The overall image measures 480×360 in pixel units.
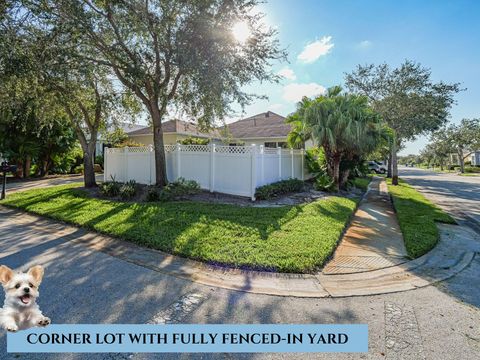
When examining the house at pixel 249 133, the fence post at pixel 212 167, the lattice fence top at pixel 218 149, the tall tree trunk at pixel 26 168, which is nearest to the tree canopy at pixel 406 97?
the house at pixel 249 133

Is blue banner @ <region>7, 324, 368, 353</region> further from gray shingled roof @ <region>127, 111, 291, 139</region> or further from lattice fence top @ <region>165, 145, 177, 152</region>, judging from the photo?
gray shingled roof @ <region>127, 111, 291, 139</region>

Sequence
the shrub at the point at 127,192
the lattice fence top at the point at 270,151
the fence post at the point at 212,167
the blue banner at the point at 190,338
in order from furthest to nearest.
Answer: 1. the lattice fence top at the point at 270,151
2. the fence post at the point at 212,167
3. the shrub at the point at 127,192
4. the blue banner at the point at 190,338

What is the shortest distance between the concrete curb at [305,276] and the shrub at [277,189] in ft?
16.5

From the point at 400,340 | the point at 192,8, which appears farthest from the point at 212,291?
the point at 192,8

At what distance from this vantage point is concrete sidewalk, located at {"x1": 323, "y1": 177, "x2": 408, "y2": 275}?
4.44 metres

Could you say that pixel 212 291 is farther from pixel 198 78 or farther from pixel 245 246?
pixel 198 78

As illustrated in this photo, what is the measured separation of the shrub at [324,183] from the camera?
1202cm

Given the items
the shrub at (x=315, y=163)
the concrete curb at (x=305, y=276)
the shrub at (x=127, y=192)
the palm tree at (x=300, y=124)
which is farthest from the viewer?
the shrub at (x=315, y=163)

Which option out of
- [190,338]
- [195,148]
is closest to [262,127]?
[195,148]

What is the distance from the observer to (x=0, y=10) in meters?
7.38

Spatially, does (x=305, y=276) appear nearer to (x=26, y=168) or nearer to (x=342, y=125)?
(x=342, y=125)

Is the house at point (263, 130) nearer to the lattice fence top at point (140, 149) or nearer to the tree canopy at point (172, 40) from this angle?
the lattice fence top at point (140, 149)

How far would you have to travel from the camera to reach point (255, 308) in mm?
3098

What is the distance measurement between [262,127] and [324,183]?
1113 cm
